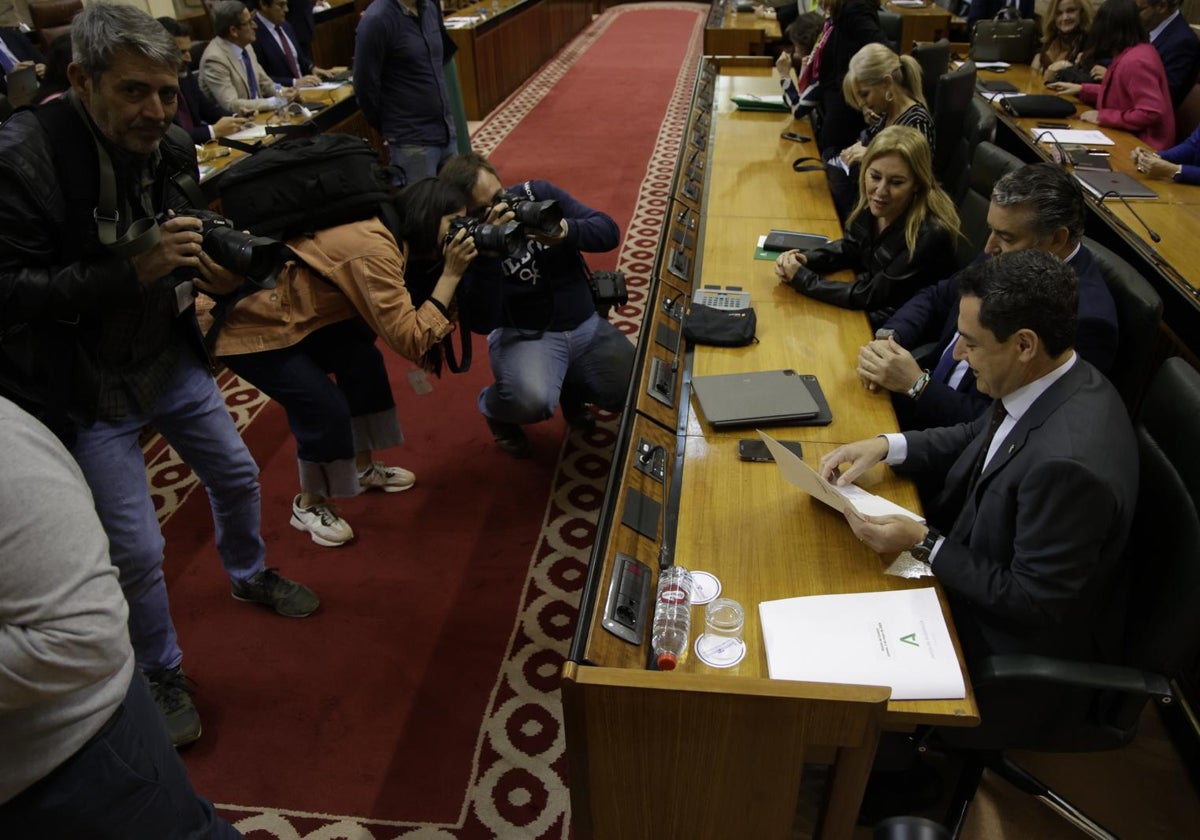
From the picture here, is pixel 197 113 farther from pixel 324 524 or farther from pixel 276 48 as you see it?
pixel 324 524

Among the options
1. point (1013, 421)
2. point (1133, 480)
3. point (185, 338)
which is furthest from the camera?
point (185, 338)

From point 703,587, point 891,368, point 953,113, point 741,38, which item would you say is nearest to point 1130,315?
point 891,368

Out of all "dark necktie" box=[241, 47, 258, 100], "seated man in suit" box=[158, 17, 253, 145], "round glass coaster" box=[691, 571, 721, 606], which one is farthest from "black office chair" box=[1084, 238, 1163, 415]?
"dark necktie" box=[241, 47, 258, 100]

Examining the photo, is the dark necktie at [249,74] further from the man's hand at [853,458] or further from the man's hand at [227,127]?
the man's hand at [853,458]

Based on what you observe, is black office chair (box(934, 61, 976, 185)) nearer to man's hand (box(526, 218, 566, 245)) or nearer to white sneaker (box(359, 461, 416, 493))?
man's hand (box(526, 218, 566, 245))

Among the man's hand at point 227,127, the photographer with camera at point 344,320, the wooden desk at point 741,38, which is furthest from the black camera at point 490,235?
the wooden desk at point 741,38

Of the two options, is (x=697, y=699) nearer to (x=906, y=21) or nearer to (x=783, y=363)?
(x=783, y=363)

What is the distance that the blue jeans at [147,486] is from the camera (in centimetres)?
171

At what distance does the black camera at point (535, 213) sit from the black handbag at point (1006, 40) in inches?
174

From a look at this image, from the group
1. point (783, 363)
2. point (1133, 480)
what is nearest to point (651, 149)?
point (783, 363)

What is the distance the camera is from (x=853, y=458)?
1.70 metres

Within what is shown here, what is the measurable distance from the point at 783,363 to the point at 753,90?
3.59m

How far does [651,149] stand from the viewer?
6496 millimetres

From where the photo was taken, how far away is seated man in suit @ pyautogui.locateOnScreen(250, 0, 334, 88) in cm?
541
